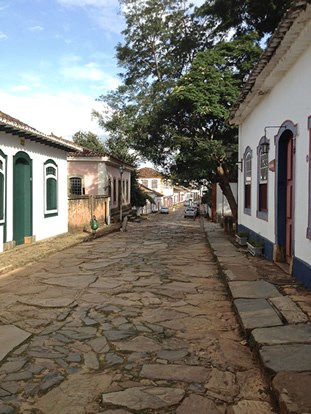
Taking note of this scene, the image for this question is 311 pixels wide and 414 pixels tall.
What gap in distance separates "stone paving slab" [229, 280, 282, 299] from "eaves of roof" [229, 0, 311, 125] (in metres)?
3.70

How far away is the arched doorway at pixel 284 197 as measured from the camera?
26.1 feet

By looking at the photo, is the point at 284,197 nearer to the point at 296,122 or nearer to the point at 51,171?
the point at 296,122

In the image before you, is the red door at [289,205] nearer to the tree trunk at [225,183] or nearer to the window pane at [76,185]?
the tree trunk at [225,183]

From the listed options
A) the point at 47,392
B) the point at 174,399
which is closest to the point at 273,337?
the point at 174,399

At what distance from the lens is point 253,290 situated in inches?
234

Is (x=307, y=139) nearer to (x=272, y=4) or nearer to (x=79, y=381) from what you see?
(x=79, y=381)

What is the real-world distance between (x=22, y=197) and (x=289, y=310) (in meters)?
9.16

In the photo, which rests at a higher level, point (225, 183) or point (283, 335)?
point (225, 183)

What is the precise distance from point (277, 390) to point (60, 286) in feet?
15.6

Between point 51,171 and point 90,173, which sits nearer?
point 51,171

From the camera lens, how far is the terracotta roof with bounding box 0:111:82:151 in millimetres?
9844

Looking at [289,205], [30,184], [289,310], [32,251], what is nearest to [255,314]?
[289,310]

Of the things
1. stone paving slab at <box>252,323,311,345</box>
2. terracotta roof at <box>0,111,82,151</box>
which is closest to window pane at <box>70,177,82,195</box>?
terracotta roof at <box>0,111,82,151</box>

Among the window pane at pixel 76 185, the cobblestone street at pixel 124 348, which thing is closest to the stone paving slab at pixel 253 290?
the cobblestone street at pixel 124 348
